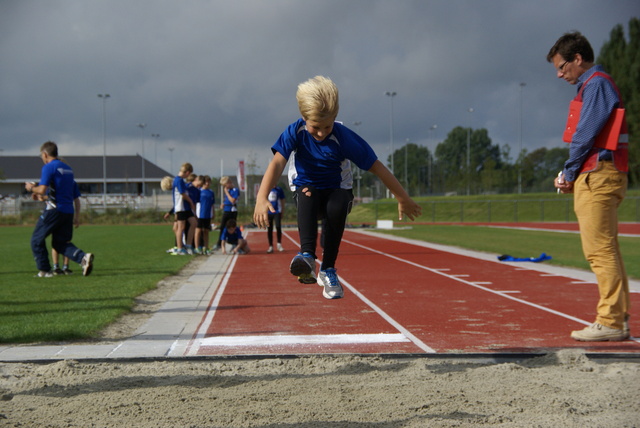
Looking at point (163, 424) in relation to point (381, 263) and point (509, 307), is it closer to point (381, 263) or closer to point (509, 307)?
point (509, 307)

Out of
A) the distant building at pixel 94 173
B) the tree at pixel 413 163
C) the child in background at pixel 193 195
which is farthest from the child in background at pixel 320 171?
the tree at pixel 413 163

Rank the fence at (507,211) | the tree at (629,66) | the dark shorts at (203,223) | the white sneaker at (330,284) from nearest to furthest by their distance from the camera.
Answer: the white sneaker at (330,284) → the dark shorts at (203,223) → the fence at (507,211) → the tree at (629,66)

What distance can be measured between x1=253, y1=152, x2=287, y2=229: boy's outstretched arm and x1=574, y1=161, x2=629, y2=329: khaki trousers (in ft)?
8.59

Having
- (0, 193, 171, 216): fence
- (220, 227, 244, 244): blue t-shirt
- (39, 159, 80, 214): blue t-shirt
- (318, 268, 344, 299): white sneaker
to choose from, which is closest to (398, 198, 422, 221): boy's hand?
(318, 268, 344, 299): white sneaker

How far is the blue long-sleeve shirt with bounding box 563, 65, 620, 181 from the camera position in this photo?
4883mm

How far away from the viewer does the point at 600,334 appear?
510cm

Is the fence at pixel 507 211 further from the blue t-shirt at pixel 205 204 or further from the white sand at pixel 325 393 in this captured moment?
the white sand at pixel 325 393

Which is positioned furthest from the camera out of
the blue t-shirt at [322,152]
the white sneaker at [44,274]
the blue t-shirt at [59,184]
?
the white sneaker at [44,274]

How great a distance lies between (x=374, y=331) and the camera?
5.70 meters

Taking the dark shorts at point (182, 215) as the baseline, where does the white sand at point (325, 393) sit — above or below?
below

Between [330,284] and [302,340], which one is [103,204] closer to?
A: [302,340]

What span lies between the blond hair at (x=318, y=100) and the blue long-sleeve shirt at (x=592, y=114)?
7.12 feet

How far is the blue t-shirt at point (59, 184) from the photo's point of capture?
935cm

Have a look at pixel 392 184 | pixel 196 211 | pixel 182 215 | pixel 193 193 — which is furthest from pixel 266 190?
pixel 196 211
